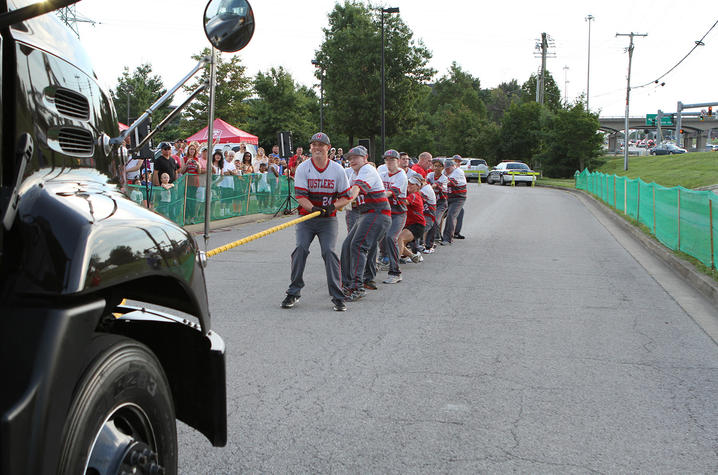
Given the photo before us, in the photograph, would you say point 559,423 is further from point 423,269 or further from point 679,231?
point 679,231

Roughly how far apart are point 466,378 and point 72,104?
3.73 metres

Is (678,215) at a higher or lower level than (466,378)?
higher

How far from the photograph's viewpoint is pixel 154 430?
221 centimetres

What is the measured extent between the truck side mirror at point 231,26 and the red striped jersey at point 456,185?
12.4 meters

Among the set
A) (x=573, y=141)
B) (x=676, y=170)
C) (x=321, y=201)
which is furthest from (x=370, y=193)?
(x=573, y=141)

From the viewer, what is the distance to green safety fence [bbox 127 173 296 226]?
1474cm

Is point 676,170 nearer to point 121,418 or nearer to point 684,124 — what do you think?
point 121,418

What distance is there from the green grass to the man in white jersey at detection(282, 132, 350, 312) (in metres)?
29.9

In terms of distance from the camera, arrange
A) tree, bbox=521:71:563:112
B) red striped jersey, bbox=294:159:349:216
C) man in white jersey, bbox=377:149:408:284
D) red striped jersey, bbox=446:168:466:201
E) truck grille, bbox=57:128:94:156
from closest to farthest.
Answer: truck grille, bbox=57:128:94:156, red striped jersey, bbox=294:159:349:216, man in white jersey, bbox=377:149:408:284, red striped jersey, bbox=446:168:466:201, tree, bbox=521:71:563:112

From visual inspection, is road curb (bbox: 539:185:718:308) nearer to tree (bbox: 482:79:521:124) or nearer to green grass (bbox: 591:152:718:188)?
green grass (bbox: 591:152:718:188)

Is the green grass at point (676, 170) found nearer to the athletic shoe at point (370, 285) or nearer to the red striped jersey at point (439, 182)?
the red striped jersey at point (439, 182)

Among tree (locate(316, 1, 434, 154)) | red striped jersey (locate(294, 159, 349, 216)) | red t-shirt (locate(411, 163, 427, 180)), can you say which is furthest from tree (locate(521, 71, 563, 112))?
red striped jersey (locate(294, 159, 349, 216))

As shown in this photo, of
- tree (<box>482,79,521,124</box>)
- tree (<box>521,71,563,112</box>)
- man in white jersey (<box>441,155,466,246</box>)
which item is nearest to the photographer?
man in white jersey (<box>441,155,466,246</box>)

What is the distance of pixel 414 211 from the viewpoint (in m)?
11.8
